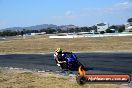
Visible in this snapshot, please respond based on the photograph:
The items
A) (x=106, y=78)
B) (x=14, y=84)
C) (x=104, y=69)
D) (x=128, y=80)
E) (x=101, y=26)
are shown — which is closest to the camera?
(x=106, y=78)

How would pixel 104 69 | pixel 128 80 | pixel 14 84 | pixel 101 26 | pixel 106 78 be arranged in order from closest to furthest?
pixel 106 78
pixel 128 80
pixel 14 84
pixel 104 69
pixel 101 26

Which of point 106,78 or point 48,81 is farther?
point 48,81

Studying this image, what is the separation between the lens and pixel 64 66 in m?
24.0


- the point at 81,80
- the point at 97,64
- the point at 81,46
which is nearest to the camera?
the point at 81,80

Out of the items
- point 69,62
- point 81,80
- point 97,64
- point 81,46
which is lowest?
point 81,46

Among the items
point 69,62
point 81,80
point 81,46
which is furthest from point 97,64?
point 81,46

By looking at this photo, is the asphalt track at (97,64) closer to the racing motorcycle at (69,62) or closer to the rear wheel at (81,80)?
the racing motorcycle at (69,62)

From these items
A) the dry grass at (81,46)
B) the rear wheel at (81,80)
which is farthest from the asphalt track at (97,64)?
the dry grass at (81,46)

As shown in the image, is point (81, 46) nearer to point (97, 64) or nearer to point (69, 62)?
point (97, 64)

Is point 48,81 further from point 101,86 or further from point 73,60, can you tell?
point 73,60

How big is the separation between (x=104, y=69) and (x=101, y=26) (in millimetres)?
169091

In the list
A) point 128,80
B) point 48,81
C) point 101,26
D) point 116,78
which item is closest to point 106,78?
point 116,78

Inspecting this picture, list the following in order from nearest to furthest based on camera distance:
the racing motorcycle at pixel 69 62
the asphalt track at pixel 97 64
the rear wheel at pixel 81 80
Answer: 1. the rear wheel at pixel 81 80
2. the asphalt track at pixel 97 64
3. the racing motorcycle at pixel 69 62

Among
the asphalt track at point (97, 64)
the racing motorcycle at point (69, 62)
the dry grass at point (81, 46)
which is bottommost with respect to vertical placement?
the dry grass at point (81, 46)
